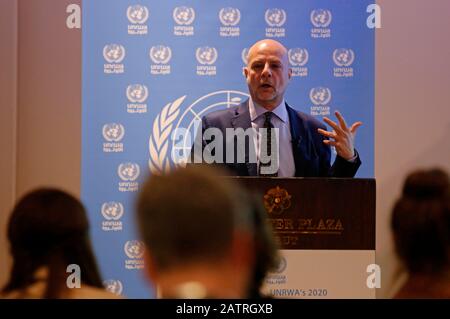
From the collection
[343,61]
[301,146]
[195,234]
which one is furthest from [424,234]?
[343,61]

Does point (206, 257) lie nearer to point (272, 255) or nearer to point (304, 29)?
point (272, 255)

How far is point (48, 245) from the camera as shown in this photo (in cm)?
207

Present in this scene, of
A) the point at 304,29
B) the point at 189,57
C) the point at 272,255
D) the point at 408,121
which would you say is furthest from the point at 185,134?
the point at 272,255

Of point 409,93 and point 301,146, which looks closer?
point 301,146

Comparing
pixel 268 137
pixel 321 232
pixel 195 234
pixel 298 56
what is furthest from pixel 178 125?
pixel 195 234

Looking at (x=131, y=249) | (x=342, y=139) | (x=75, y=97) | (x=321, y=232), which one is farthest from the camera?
(x=75, y=97)

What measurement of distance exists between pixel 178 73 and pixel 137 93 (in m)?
0.34

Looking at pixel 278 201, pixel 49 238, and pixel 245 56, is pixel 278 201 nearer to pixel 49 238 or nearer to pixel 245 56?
pixel 245 56

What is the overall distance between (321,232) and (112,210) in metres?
1.65

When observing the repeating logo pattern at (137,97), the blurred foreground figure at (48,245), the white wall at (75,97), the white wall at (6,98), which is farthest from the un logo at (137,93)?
the blurred foreground figure at (48,245)

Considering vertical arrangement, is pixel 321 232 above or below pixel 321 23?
below

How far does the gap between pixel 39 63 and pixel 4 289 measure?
3093mm

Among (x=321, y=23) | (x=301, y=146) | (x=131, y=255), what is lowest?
(x=131, y=255)

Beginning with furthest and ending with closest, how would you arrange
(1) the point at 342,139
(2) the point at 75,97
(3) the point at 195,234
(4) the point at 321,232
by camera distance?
(2) the point at 75,97 → (1) the point at 342,139 → (4) the point at 321,232 → (3) the point at 195,234
